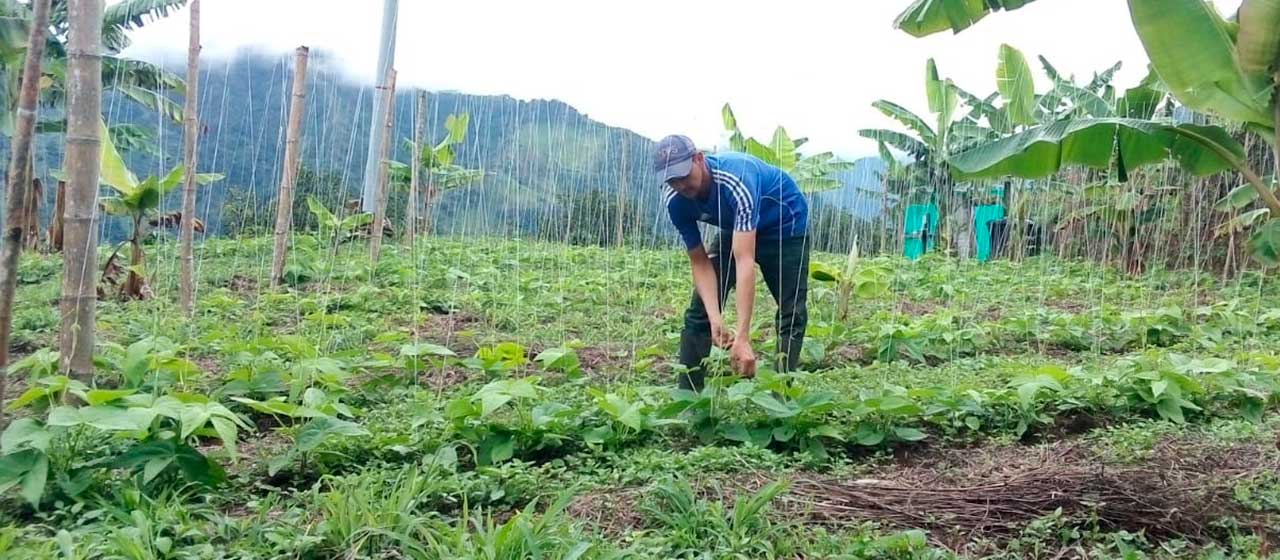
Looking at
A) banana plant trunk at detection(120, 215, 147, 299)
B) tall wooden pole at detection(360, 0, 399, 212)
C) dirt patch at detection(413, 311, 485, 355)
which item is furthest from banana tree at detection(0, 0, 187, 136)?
dirt patch at detection(413, 311, 485, 355)

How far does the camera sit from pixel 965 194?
47.4 ft

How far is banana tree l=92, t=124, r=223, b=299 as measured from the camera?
568 centimetres

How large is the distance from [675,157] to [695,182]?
0.18 m

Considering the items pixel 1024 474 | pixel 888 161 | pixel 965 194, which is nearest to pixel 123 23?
pixel 888 161

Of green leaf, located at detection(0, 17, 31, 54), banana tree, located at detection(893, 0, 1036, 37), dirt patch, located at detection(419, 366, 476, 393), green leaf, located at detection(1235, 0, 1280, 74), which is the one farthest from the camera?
green leaf, located at detection(0, 17, 31, 54)

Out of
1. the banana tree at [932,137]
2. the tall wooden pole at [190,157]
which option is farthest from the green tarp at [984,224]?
the tall wooden pole at [190,157]

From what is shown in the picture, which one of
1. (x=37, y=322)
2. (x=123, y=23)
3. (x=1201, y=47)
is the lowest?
(x=37, y=322)

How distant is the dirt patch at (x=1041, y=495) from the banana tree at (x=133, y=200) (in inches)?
180

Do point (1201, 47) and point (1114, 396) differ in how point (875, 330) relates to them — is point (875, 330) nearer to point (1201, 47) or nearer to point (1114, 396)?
point (1114, 396)

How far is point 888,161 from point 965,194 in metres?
1.28

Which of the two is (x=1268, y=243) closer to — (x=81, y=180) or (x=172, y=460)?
(x=172, y=460)

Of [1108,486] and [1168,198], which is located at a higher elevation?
[1168,198]

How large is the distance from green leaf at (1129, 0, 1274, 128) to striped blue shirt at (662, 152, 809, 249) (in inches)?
64.0

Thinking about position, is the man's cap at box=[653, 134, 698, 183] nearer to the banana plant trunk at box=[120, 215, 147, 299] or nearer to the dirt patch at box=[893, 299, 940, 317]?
the banana plant trunk at box=[120, 215, 147, 299]
